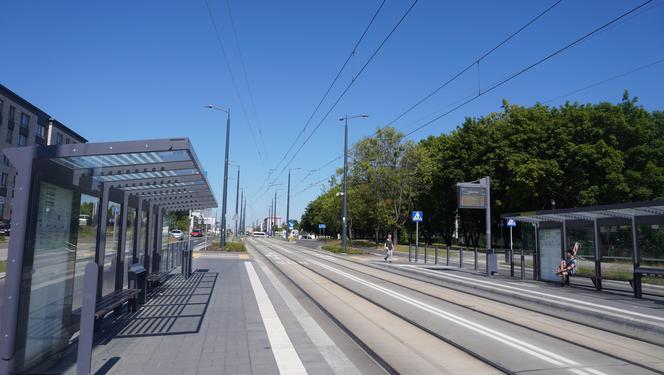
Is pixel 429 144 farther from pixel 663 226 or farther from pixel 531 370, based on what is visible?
pixel 531 370

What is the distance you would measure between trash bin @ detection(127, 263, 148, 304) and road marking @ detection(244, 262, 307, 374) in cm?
252

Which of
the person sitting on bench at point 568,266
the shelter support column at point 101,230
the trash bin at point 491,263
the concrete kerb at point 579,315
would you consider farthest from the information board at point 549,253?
the shelter support column at point 101,230

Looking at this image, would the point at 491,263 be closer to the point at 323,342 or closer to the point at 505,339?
the point at 505,339

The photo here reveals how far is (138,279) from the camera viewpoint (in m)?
10.4

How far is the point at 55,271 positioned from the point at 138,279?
481cm

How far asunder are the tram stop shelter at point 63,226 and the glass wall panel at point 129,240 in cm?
70

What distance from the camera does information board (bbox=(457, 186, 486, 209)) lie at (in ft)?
72.4

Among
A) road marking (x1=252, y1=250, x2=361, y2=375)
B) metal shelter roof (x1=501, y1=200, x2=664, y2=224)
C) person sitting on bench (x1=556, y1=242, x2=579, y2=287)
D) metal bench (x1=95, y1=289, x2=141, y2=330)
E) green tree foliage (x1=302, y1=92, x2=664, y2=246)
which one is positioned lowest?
road marking (x1=252, y1=250, x2=361, y2=375)

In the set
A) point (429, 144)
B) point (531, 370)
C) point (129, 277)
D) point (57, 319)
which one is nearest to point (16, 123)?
point (429, 144)

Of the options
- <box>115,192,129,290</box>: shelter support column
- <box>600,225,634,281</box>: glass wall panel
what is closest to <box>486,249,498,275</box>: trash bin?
<box>600,225,634,281</box>: glass wall panel

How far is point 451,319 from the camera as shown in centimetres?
959

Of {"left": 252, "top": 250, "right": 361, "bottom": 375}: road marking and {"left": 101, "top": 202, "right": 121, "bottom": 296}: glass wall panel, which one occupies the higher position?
{"left": 101, "top": 202, "right": 121, "bottom": 296}: glass wall panel

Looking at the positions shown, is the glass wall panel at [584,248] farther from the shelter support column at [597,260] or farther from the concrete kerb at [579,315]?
the concrete kerb at [579,315]

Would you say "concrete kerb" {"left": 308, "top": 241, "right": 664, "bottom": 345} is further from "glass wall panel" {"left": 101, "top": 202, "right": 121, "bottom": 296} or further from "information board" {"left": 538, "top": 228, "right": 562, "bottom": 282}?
"glass wall panel" {"left": 101, "top": 202, "right": 121, "bottom": 296}
